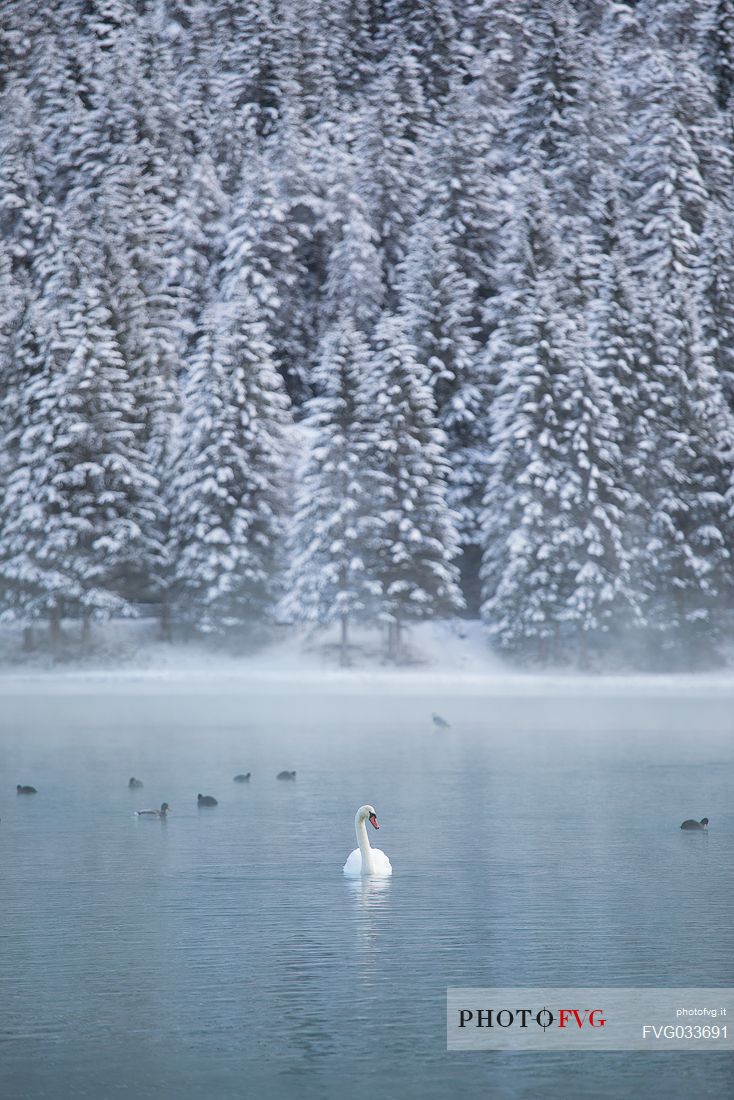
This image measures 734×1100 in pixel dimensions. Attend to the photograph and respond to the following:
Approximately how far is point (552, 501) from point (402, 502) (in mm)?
5492

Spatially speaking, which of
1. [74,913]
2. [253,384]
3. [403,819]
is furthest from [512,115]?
[74,913]

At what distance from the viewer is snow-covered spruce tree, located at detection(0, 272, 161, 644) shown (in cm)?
5909

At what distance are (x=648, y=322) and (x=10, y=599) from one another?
86.1 ft

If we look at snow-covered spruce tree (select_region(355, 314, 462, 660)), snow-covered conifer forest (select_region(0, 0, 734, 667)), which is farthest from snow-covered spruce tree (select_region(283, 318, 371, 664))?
snow-covered spruce tree (select_region(355, 314, 462, 660))

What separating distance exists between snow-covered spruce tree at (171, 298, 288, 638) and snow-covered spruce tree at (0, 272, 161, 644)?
1.63 metres

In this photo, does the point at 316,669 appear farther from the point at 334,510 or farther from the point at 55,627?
the point at 55,627

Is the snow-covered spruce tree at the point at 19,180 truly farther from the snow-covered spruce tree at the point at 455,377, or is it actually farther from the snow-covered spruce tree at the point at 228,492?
the snow-covered spruce tree at the point at 455,377

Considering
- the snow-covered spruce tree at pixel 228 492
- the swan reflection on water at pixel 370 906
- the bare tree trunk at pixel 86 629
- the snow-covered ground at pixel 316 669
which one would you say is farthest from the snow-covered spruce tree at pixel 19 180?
the swan reflection on water at pixel 370 906

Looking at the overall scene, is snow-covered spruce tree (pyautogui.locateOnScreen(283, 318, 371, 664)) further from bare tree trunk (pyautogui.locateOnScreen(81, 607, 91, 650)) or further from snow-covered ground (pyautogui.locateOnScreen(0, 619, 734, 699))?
bare tree trunk (pyautogui.locateOnScreen(81, 607, 91, 650))

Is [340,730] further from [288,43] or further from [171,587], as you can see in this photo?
[288,43]

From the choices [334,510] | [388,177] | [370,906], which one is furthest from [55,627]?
[370,906]

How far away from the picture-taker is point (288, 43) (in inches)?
3585

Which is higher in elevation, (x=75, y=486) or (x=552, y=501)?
(x=75, y=486)

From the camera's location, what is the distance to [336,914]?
46.1ft
